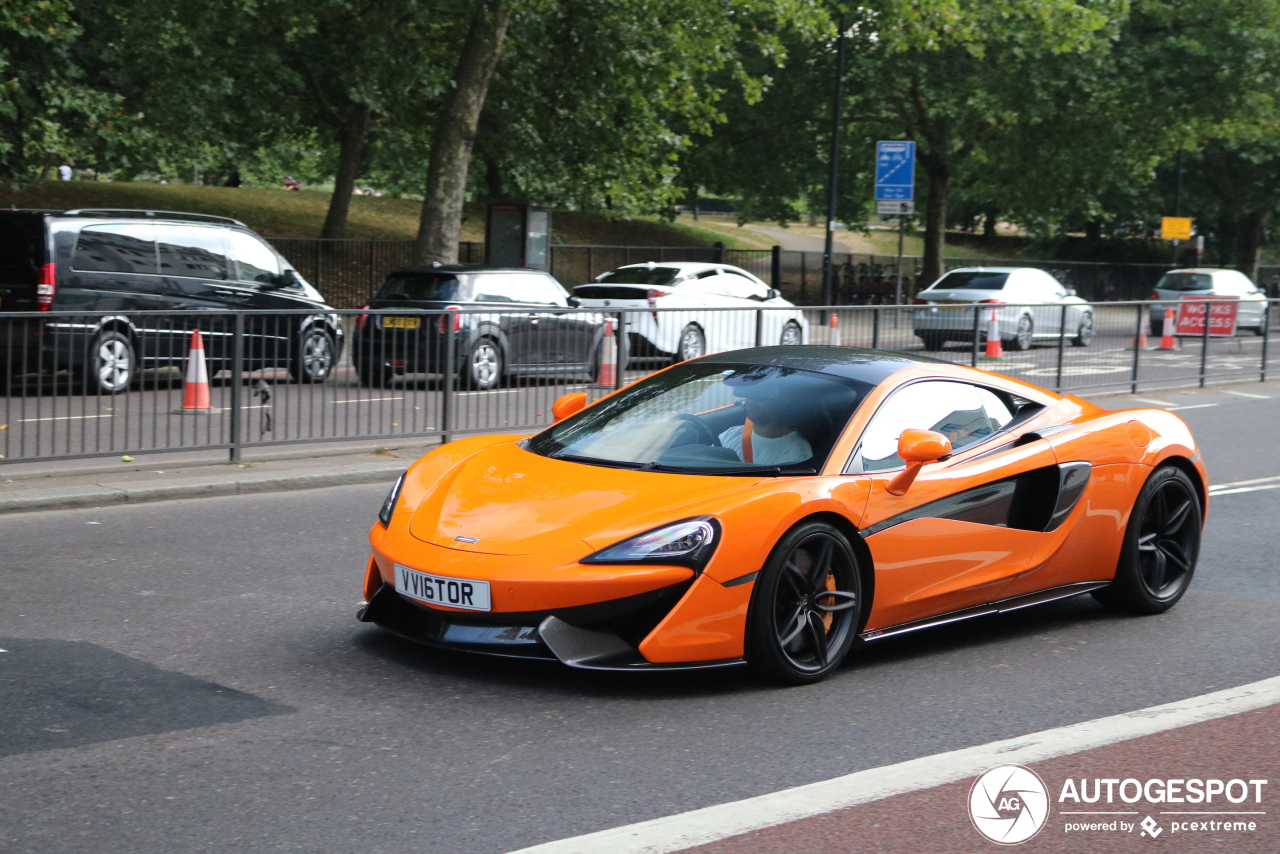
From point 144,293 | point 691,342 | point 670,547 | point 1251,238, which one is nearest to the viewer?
point 670,547

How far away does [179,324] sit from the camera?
34.3 ft

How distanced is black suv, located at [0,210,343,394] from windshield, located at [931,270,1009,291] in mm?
13582

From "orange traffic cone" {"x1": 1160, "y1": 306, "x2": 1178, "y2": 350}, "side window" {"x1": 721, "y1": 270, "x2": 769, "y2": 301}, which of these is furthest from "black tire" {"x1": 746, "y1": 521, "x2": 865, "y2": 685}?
"side window" {"x1": 721, "y1": 270, "x2": 769, "y2": 301}

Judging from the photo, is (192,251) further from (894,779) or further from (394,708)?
(894,779)

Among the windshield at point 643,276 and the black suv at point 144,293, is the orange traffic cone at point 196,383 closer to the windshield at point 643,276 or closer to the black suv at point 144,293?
the black suv at point 144,293

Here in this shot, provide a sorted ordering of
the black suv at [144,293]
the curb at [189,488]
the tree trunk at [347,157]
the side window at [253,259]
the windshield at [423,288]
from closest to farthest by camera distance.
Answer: the curb at [189,488] < the black suv at [144,293] < the side window at [253,259] < the windshield at [423,288] < the tree trunk at [347,157]

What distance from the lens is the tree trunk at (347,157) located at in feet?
105

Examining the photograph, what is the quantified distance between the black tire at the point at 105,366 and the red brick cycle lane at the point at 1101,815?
274 inches

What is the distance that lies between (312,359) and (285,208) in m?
31.5

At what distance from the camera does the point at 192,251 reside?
656 inches

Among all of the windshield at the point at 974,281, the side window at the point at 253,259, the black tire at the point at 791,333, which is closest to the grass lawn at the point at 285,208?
the windshield at the point at 974,281

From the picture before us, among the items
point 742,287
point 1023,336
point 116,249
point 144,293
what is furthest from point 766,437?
point 742,287

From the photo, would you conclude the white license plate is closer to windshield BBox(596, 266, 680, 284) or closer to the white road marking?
the white road marking

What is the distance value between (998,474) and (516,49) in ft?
76.3
